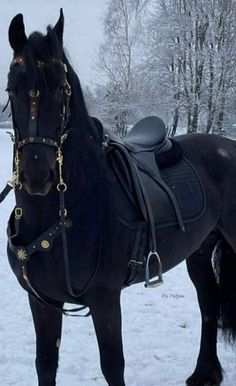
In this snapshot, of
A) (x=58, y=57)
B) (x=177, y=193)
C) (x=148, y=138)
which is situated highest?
(x=58, y=57)

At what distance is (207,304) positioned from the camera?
3479 millimetres

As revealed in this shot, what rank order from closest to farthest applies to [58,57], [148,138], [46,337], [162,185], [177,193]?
[58,57] → [46,337] → [162,185] → [177,193] → [148,138]

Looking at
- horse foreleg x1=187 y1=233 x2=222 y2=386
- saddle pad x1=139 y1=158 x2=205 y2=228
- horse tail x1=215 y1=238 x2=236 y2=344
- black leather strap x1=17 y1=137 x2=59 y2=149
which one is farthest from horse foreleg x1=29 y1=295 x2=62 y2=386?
horse tail x1=215 y1=238 x2=236 y2=344

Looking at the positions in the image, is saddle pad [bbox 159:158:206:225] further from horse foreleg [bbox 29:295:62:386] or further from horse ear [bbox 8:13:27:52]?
horse ear [bbox 8:13:27:52]

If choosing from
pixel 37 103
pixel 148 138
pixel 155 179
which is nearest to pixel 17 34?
pixel 37 103

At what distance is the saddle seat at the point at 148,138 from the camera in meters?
2.87

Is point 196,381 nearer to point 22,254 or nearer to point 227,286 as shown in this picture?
point 227,286

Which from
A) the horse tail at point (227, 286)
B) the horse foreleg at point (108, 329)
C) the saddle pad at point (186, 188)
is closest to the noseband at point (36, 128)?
the horse foreleg at point (108, 329)

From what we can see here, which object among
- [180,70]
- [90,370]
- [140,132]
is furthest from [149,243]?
[180,70]

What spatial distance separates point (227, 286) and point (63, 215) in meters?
1.77

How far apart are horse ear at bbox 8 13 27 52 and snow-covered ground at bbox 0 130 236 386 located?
2259 millimetres

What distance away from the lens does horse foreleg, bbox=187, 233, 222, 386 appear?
11.0 feet

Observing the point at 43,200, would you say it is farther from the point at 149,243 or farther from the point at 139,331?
the point at 139,331

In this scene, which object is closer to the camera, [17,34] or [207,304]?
[17,34]
